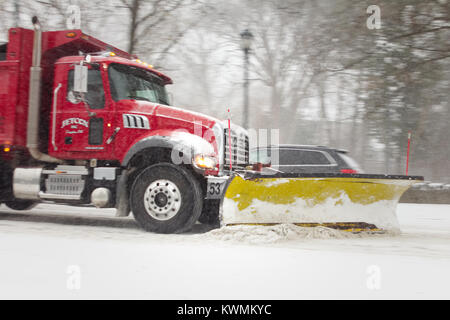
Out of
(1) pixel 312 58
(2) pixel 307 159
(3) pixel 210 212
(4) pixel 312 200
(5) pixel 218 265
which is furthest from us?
(1) pixel 312 58

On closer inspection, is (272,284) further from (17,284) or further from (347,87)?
(347,87)

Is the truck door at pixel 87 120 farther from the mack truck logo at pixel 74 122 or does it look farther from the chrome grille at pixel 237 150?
the chrome grille at pixel 237 150

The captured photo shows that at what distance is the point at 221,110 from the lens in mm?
21672

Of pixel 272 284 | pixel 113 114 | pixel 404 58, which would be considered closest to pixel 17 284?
pixel 272 284

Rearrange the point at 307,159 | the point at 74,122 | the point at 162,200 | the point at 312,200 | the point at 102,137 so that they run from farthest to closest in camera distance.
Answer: the point at 307,159 < the point at 74,122 < the point at 102,137 < the point at 162,200 < the point at 312,200

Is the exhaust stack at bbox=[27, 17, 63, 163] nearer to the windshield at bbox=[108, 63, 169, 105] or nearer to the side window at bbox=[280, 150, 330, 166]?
the windshield at bbox=[108, 63, 169, 105]

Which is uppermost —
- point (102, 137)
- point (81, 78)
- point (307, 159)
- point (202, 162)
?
point (81, 78)

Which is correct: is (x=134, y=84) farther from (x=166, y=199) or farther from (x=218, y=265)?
(x=218, y=265)

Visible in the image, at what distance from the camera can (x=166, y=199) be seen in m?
6.30

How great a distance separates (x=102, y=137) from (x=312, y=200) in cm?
331

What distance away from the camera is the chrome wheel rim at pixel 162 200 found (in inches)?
246

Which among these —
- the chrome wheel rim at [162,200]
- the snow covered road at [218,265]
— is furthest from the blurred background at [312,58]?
the snow covered road at [218,265]

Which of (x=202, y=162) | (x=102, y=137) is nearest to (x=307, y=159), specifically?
(x=202, y=162)

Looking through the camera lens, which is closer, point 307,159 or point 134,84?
point 134,84
